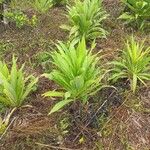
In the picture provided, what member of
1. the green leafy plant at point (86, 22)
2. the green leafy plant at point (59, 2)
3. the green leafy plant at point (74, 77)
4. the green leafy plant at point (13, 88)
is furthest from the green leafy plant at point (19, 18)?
the green leafy plant at point (74, 77)

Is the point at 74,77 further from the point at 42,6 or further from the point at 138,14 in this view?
the point at 42,6

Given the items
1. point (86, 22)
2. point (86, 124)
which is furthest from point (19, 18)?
point (86, 124)

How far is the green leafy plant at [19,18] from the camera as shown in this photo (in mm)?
5547

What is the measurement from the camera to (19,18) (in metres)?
5.56

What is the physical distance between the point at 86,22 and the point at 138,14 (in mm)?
942

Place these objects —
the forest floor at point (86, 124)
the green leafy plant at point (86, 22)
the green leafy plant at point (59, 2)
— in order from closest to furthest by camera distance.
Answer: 1. the forest floor at point (86, 124)
2. the green leafy plant at point (86, 22)
3. the green leafy plant at point (59, 2)

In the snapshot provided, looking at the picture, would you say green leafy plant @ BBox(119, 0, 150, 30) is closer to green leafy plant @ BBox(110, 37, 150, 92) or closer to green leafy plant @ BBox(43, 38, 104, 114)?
green leafy plant @ BBox(110, 37, 150, 92)

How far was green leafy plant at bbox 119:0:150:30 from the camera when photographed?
5.51 m

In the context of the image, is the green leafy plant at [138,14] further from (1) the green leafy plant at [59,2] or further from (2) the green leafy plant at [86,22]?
(1) the green leafy plant at [59,2]

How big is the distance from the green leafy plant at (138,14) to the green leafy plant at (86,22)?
393 mm

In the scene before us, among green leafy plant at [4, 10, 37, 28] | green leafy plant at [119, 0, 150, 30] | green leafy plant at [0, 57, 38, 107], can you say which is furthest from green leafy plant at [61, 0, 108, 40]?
green leafy plant at [0, 57, 38, 107]

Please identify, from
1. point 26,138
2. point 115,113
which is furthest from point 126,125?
point 26,138

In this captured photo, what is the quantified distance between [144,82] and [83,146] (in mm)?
1173

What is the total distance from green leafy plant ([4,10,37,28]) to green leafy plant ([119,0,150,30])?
1.39 m
